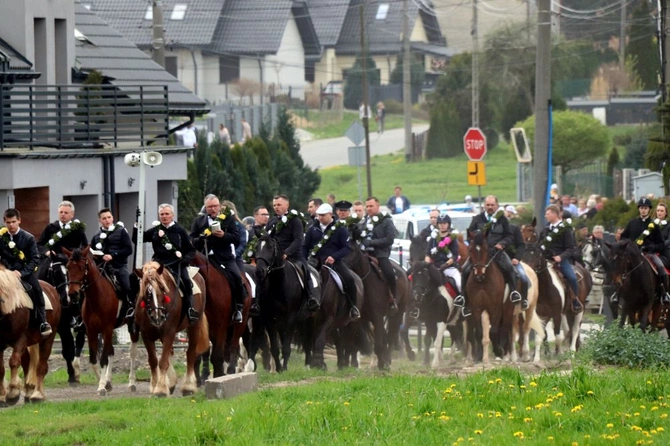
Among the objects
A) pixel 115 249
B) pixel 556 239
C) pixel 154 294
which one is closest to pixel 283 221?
pixel 115 249

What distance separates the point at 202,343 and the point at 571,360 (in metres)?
4.92

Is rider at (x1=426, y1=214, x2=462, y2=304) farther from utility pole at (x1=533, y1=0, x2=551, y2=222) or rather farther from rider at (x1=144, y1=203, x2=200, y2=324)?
rider at (x1=144, y1=203, x2=200, y2=324)

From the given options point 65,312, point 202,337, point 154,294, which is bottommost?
point 202,337

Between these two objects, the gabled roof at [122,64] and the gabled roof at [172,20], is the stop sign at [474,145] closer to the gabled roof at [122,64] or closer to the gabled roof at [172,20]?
the gabled roof at [122,64]

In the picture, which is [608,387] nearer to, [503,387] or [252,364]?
[503,387]

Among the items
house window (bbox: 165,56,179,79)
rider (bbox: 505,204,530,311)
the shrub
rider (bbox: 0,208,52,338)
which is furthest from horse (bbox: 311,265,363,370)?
house window (bbox: 165,56,179,79)

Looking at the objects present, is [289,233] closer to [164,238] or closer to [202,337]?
[202,337]

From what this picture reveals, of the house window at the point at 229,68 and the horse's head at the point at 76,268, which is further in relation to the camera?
the house window at the point at 229,68

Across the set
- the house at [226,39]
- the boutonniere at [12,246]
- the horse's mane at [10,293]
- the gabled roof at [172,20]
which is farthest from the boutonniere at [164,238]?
the gabled roof at [172,20]

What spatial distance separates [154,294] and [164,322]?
41 centimetres

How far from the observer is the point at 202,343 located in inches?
703

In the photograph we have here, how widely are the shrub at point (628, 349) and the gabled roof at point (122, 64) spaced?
1750 cm

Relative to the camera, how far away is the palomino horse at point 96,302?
57.3 feet

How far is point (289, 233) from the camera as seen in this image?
65.3ft
